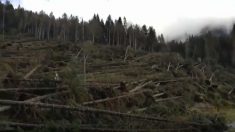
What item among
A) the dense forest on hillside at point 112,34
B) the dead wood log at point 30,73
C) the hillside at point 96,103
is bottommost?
the hillside at point 96,103

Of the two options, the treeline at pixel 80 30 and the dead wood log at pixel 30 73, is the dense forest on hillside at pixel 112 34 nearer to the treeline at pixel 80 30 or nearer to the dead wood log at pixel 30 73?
the treeline at pixel 80 30

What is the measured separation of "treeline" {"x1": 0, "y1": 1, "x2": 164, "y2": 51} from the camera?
8900 cm

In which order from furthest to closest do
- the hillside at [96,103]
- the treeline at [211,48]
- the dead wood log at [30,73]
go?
the treeline at [211,48]
the dead wood log at [30,73]
the hillside at [96,103]

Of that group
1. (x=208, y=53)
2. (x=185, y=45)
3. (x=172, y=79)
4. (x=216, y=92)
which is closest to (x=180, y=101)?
(x=172, y=79)

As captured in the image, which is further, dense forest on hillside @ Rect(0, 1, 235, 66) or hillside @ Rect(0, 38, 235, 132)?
dense forest on hillside @ Rect(0, 1, 235, 66)

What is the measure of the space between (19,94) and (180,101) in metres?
11.0

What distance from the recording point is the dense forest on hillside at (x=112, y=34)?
87.8 m

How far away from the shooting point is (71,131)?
1152 cm

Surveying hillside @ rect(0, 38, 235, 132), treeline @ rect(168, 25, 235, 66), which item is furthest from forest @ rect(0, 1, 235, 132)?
treeline @ rect(168, 25, 235, 66)

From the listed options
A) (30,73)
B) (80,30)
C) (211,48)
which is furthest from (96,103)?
(80,30)

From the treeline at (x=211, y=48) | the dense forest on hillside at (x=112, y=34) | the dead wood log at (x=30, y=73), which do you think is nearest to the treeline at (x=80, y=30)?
the dense forest on hillside at (x=112, y=34)

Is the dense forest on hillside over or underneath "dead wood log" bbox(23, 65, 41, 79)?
over

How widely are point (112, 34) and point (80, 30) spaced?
8.66 metres

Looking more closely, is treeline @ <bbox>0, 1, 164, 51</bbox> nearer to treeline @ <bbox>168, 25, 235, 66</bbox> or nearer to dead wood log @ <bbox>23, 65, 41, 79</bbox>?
treeline @ <bbox>168, 25, 235, 66</bbox>
